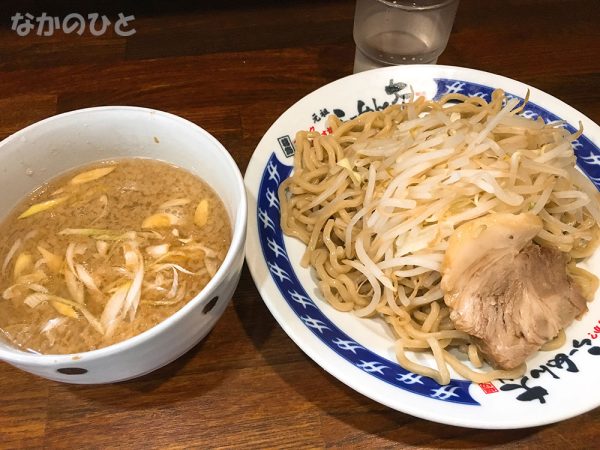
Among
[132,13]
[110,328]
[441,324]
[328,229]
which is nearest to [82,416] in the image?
[110,328]

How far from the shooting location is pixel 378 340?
4.63 ft

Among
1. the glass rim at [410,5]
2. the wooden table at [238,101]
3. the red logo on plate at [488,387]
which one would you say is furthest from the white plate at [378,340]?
the glass rim at [410,5]

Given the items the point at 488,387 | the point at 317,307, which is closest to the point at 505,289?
the point at 488,387

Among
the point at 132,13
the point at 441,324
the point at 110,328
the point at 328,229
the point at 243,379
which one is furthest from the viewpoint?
the point at 132,13

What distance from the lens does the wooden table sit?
1.31 meters

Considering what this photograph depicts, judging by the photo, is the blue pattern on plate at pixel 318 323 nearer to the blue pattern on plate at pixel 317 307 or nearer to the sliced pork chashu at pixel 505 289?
the blue pattern on plate at pixel 317 307

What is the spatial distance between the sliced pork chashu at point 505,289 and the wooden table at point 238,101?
0.24 metres

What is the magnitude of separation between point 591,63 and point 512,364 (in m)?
1.72

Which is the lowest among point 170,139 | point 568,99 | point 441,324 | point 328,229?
point 441,324

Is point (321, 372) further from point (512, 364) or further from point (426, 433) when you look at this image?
point (512, 364)

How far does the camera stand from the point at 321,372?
4.67ft

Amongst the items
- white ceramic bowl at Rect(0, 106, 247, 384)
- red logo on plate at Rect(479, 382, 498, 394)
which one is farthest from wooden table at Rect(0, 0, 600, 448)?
white ceramic bowl at Rect(0, 106, 247, 384)

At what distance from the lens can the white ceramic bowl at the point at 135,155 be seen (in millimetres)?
1052

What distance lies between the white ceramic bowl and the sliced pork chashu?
23.8 inches
